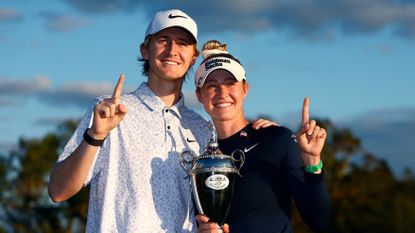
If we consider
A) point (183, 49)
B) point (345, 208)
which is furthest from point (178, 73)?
point (345, 208)

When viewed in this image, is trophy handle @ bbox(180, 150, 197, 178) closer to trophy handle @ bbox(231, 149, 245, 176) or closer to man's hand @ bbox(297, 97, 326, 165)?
trophy handle @ bbox(231, 149, 245, 176)

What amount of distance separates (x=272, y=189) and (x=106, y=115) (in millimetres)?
1651

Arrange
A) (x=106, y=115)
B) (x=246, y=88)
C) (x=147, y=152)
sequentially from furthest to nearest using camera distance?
(x=246, y=88), (x=147, y=152), (x=106, y=115)

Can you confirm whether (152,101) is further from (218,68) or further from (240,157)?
(240,157)

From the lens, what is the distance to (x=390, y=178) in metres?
50.3

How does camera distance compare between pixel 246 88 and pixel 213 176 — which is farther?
pixel 246 88

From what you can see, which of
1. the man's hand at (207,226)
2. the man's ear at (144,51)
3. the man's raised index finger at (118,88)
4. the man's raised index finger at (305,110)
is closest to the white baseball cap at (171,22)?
the man's ear at (144,51)

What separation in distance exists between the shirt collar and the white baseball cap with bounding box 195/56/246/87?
0.28 metres

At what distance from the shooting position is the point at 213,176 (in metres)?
6.68

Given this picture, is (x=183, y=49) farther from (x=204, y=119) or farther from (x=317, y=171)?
(x=317, y=171)

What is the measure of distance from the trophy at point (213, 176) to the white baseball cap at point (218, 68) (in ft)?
1.57

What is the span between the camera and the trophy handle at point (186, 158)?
6.47 metres

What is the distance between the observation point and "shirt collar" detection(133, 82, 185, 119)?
22.2ft

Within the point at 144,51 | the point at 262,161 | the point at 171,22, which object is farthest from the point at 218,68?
the point at 262,161
